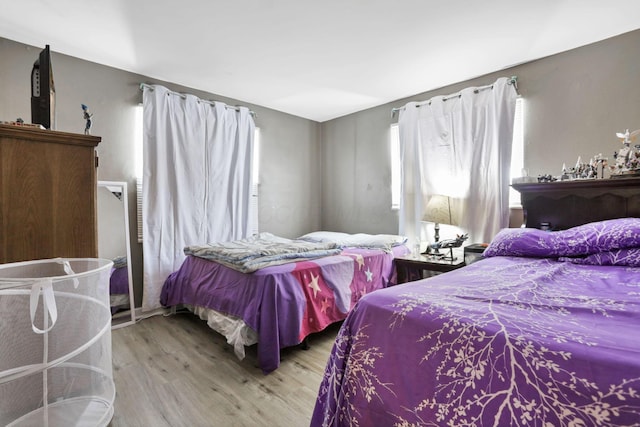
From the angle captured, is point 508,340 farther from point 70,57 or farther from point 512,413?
point 70,57

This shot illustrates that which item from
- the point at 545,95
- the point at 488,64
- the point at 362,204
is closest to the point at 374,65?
the point at 488,64

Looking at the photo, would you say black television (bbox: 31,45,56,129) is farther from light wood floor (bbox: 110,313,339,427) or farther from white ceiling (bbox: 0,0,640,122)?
light wood floor (bbox: 110,313,339,427)

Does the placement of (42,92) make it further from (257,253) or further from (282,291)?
(282,291)

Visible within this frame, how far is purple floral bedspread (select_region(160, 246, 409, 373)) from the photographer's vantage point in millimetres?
1976

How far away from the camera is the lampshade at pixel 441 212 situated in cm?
289

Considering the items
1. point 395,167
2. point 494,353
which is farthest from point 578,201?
point 494,353

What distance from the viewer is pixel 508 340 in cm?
76

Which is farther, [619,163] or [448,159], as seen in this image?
[448,159]

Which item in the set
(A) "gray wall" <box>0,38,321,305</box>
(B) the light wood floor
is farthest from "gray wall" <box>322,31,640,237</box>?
(B) the light wood floor

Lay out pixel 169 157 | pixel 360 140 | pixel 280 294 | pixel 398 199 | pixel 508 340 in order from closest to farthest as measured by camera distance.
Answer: pixel 508 340
pixel 280 294
pixel 169 157
pixel 398 199
pixel 360 140

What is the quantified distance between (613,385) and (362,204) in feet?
11.8

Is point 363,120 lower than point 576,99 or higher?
higher

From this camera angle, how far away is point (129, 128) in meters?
2.97

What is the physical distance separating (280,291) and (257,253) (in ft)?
1.36
